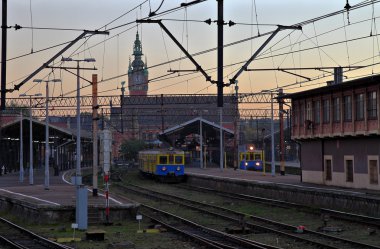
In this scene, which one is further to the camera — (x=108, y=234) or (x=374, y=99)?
(x=374, y=99)

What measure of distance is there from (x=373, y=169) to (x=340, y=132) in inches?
150

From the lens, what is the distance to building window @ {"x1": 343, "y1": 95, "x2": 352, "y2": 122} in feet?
129

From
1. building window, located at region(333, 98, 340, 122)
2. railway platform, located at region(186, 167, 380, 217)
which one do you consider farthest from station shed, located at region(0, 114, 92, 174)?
building window, located at region(333, 98, 340, 122)

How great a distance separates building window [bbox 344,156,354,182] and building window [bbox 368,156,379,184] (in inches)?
85.8

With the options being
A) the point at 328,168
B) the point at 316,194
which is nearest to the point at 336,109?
the point at 328,168

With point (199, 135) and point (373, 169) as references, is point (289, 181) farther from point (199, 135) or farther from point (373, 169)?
point (199, 135)

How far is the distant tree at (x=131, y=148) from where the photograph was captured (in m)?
117

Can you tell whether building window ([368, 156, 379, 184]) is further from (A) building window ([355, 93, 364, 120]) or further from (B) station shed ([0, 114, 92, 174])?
(B) station shed ([0, 114, 92, 174])

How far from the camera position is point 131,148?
119 meters

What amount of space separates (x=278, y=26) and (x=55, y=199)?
1450cm

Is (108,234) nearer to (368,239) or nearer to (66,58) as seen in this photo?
(368,239)

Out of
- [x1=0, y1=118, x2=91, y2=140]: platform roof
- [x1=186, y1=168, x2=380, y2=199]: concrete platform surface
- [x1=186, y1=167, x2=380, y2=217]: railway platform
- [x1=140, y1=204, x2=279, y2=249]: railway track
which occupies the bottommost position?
[x1=140, y1=204, x2=279, y2=249]: railway track

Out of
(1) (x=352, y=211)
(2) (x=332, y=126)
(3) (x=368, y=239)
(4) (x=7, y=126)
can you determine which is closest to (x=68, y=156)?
(4) (x=7, y=126)

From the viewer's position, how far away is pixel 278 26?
23.7m
